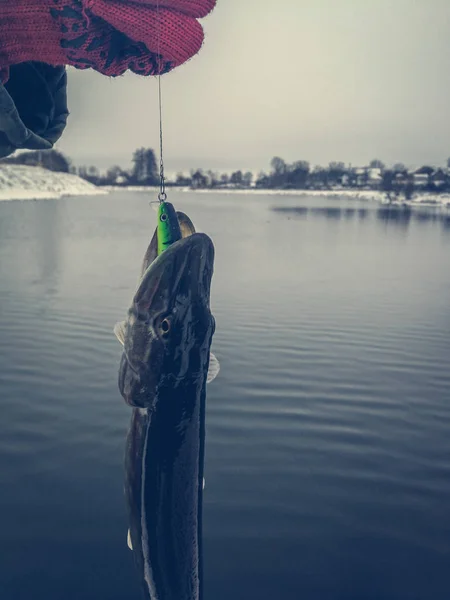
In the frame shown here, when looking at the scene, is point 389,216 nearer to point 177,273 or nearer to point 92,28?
point 92,28

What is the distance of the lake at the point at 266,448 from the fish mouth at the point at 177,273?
3883mm

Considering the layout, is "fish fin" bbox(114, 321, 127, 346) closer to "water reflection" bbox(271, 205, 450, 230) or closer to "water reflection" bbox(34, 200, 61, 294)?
"water reflection" bbox(34, 200, 61, 294)

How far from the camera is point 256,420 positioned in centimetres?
873

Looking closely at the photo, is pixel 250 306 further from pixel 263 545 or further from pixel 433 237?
pixel 433 237

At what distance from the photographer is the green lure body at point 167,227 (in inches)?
108

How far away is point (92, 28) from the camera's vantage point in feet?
10.7

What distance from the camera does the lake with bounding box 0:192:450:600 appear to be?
227 inches

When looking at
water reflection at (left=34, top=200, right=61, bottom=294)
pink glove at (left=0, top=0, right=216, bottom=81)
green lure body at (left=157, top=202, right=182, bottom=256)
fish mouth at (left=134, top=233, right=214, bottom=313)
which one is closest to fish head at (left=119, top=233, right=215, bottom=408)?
fish mouth at (left=134, top=233, right=214, bottom=313)

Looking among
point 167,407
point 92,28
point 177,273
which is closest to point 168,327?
point 177,273

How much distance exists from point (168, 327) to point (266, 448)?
18.0 feet

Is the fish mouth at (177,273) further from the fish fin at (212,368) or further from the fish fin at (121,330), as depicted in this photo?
the fish fin at (212,368)

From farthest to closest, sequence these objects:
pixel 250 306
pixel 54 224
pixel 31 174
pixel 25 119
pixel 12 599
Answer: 1. pixel 31 174
2. pixel 54 224
3. pixel 250 306
4. pixel 12 599
5. pixel 25 119

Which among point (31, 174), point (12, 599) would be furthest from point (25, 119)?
point (31, 174)

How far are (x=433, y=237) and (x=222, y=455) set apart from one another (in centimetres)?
3055
